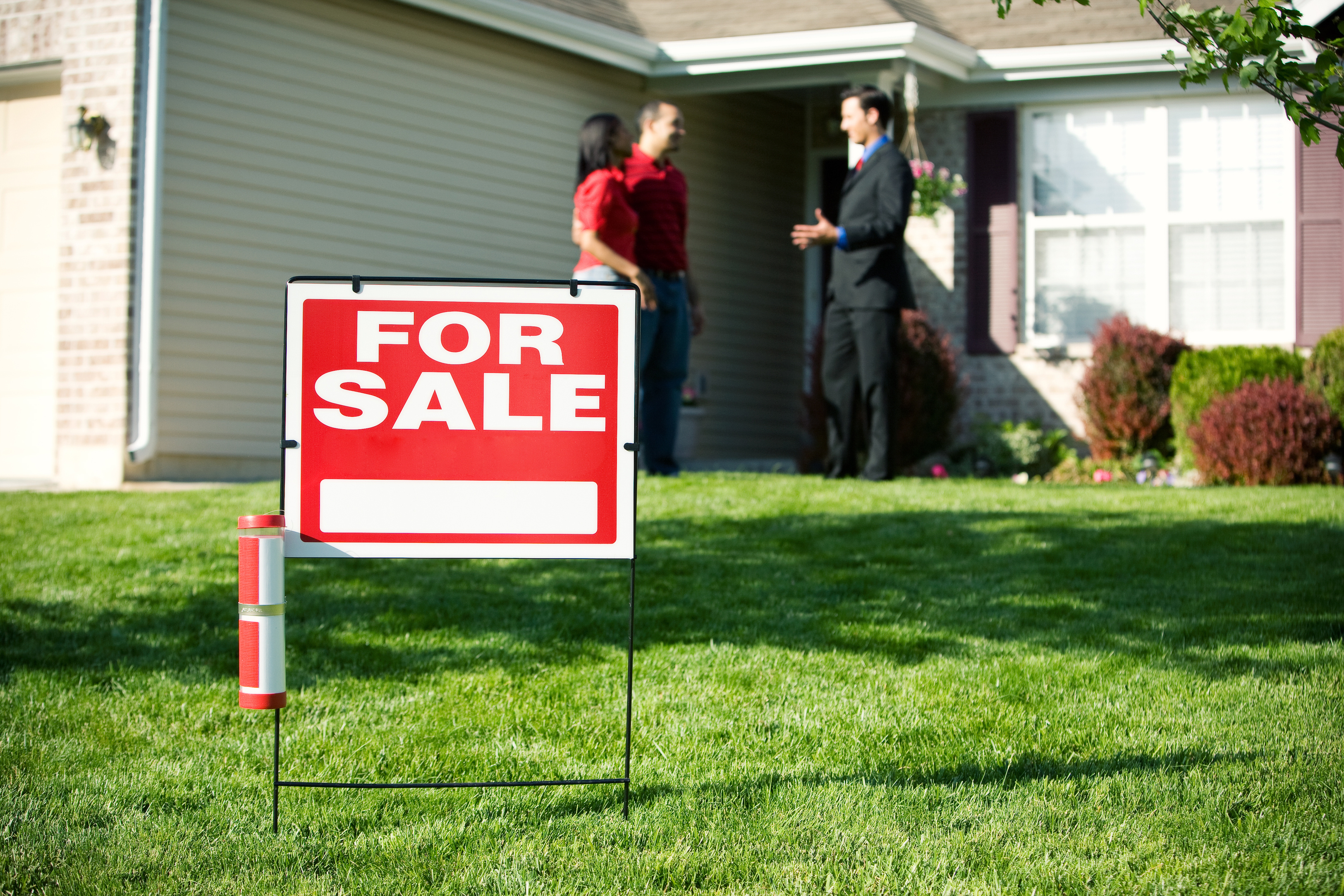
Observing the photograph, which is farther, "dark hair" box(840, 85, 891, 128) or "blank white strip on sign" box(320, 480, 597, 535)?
"dark hair" box(840, 85, 891, 128)

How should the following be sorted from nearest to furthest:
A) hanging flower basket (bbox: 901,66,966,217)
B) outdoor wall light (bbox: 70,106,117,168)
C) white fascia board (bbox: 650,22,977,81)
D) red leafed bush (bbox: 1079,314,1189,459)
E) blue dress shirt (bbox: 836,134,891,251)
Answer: blue dress shirt (bbox: 836,134,891,251) < outdoor wall light (bbox: 70,106,117,168) < red leafed bush (bbox: 1079,314,1189,459) < white fascia board (bbox: 650,22,977,81) < hanging flower basket (bbox: 901,66,966,217)

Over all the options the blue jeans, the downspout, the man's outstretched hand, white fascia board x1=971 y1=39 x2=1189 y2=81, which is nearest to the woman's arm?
the blue jeans

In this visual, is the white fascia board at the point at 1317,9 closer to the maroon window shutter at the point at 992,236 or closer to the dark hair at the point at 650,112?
the maroon window shutter at the point at 992,236

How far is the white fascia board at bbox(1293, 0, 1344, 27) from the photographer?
7.77 metres

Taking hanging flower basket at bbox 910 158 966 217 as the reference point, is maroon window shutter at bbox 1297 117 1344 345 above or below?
below

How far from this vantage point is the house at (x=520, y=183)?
917cm

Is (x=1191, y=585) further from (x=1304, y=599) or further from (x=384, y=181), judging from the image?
(x=384, y=181)

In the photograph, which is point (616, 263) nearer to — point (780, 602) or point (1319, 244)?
point (780, 602)

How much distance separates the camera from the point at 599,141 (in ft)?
24.5

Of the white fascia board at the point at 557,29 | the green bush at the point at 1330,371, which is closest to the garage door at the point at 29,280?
the white fascia board at the point at 557,29

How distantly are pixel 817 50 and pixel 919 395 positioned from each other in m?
3.16

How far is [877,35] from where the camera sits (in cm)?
1091

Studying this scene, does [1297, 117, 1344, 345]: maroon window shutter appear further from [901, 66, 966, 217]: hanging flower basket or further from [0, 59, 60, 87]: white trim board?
[0, 59, 60, 87]: white trim board

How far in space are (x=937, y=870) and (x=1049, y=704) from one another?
52.5 inches
